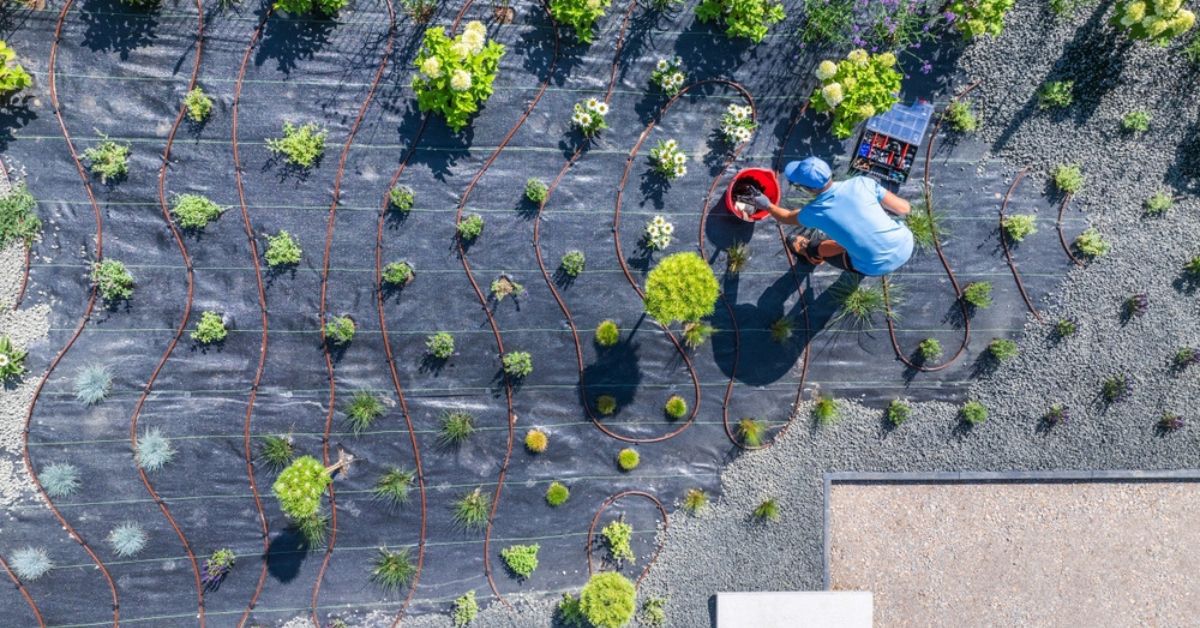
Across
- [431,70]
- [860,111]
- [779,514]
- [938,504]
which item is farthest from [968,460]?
[431,70]

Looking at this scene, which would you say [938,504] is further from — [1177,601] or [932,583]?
[1177,601]

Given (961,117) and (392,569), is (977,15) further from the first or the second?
(392,569)

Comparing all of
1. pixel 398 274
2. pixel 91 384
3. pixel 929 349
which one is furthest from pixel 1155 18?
pixel 91 384

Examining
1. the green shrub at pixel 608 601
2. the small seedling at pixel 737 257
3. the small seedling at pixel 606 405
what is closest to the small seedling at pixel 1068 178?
the small seedling at pixel 737 257

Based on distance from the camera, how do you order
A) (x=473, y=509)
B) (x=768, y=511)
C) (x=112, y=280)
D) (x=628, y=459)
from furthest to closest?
1. (x=768, y=511)
2. (x=628, y=459)
3. (x=473, y=509)
4. (x=112, y=280)

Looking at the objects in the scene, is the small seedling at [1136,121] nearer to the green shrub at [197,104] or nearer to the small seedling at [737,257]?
the small seedling at [737,257]

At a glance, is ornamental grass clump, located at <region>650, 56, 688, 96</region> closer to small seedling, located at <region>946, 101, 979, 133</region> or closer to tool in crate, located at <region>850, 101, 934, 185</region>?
tool in crate, located at <region>850, 101, 934, 185</region>
